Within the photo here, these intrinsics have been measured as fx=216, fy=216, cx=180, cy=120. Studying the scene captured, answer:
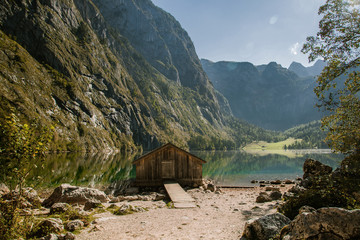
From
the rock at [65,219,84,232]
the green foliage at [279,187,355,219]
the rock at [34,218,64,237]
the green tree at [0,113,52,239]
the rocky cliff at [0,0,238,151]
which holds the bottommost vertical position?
the rock at [65,219,84,232]

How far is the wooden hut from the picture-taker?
2988cm

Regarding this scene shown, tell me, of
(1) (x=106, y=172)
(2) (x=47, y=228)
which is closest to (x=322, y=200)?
(2) (x=47, y=228)

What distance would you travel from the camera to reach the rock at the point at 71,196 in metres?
19.4

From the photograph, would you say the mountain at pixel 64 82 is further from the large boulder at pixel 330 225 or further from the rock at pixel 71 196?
the large boulder at pixel 330 225

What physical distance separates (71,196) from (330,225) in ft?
65.1

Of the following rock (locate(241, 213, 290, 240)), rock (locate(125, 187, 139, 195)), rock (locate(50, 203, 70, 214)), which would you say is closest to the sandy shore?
rock (locate(241, 213, 290, 240))

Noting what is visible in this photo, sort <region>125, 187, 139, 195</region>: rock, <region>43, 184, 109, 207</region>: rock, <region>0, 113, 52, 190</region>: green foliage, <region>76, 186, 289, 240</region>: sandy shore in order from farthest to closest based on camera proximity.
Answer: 1. <region>125, 187, 139, 195</region>: rock
2. <region>43, 184, 109, 207</region>: rock
3. <region>76, 186, 289, 240</region>: sandy shore
4. <region>0, 113, 52, 190</region>: green foliage

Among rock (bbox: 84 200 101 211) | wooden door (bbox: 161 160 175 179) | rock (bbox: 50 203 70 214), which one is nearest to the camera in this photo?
rock (bbox: 50 203 70 214)

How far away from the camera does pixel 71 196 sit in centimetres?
1962

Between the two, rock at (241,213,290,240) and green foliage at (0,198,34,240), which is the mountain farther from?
rock at (241,213,290,240)

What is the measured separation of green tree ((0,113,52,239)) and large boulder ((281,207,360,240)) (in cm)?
972

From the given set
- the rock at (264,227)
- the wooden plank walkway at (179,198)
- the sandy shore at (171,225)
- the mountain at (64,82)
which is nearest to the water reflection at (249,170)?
the rock at (264,227)

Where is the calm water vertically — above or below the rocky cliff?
below

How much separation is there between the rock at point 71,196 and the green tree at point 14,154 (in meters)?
11.3
